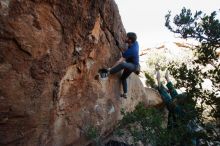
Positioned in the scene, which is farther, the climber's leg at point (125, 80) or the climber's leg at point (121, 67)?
the climber's leg at point (125, 80)

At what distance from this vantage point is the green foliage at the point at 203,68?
617 centimetres

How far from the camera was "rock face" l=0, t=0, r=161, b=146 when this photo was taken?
6.36 m

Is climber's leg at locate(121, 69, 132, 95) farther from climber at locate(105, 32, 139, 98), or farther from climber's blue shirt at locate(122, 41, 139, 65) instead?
climber's blue shirt at locate(122, 41, 139, 65)

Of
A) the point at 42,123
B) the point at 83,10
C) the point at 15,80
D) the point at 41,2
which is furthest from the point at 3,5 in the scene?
the point at 42,123

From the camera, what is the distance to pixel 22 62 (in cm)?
655

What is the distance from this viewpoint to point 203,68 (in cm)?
650

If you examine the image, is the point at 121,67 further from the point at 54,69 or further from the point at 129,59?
the point at 54,69

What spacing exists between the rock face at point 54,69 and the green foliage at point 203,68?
7.21 ft

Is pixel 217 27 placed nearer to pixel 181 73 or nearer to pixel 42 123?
pixel 181 73

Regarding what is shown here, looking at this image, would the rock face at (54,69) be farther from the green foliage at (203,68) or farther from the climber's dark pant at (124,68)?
the green foliage at (203,68)

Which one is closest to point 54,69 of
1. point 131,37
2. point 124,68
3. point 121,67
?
point 121,67

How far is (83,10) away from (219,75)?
3189 millimetres

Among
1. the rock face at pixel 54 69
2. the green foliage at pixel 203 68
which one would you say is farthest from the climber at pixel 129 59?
the green foliage at pixel 203 68

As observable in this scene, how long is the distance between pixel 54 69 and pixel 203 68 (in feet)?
9.80
